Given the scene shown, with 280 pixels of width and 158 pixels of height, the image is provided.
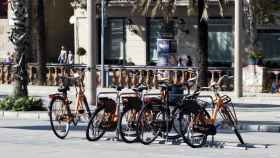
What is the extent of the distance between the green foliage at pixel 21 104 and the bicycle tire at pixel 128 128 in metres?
7.25

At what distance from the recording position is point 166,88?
16.9 meters

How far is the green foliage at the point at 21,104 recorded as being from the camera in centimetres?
2344

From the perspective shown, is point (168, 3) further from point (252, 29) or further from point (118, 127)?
point (118, 127)

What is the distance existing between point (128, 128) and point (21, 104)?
24.3ft

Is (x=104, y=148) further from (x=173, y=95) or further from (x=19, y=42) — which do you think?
(x=19, y=42)

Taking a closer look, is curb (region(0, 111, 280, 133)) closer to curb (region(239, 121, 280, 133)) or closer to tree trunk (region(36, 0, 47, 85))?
curb (region(239, 121, 280, 133))

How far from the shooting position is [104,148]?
15648 mm

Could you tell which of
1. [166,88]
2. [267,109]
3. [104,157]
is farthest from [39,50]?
[104,157]

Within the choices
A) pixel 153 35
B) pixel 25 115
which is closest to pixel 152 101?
pixel 25 115

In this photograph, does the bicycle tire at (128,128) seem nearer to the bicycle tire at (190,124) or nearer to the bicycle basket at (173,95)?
the bicycle basket at (173,95)

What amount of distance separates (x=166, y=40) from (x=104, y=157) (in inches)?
707

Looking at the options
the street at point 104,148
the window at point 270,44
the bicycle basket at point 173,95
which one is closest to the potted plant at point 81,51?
the window at point 270,44

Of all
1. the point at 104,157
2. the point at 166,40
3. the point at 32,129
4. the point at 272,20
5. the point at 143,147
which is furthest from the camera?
the point at 272,20

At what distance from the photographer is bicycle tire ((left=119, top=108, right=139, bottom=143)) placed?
1653 cm
